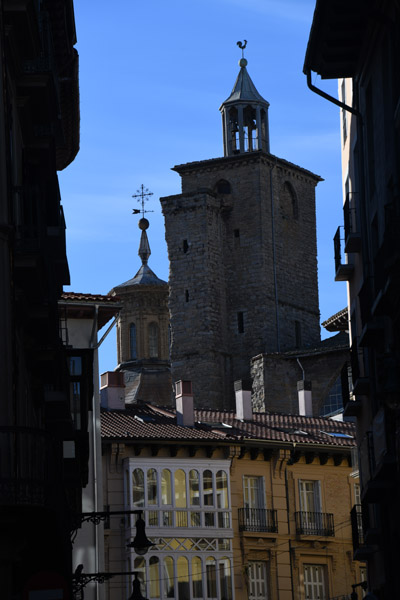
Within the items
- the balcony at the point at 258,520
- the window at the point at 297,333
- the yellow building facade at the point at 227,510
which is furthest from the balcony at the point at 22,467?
the window at the point at 297,333

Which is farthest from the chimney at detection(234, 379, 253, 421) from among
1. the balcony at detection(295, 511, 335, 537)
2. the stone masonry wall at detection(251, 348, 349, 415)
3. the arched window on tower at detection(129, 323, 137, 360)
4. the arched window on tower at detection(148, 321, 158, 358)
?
the arched window on tower at detection(129, 323, 137, 360)

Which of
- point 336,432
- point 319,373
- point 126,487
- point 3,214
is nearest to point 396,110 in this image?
point 3,214

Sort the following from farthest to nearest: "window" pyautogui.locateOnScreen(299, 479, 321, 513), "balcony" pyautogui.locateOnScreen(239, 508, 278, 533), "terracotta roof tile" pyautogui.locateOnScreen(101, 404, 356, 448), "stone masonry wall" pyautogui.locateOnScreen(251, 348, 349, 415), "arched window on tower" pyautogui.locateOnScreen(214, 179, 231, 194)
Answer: "arched window on tower" pyautogui.locateOnScreen(214, 179, 231, 194) → "stone masonry wall" pyautogui.locateOnScreen(251, 348, 349, 415) → "window" pyautogui.locateOnScreen(299, 479, 321, 513) → "balcony" pyautogui.locateOnScreen(239, 508, 278, 533) → "terracotta roof tile" pyautogui.locateOnScreen(101, 404, 356, 448)

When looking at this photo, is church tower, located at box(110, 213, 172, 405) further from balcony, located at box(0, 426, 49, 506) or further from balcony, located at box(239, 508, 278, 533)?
balcony, located at box(0, 426, 49, 506)

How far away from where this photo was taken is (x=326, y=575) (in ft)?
195

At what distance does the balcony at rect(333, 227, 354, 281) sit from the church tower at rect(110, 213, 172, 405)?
→ 3174 inches

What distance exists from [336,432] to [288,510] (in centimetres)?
721

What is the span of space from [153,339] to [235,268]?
1475 centimetres

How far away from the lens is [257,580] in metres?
58.2

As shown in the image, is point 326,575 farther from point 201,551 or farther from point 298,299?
point 298,299

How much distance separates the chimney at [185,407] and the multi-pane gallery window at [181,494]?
3.58 m

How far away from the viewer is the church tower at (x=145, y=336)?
116 meters

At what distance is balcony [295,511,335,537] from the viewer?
5962 centimetres

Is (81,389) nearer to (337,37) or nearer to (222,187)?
(337,37)
